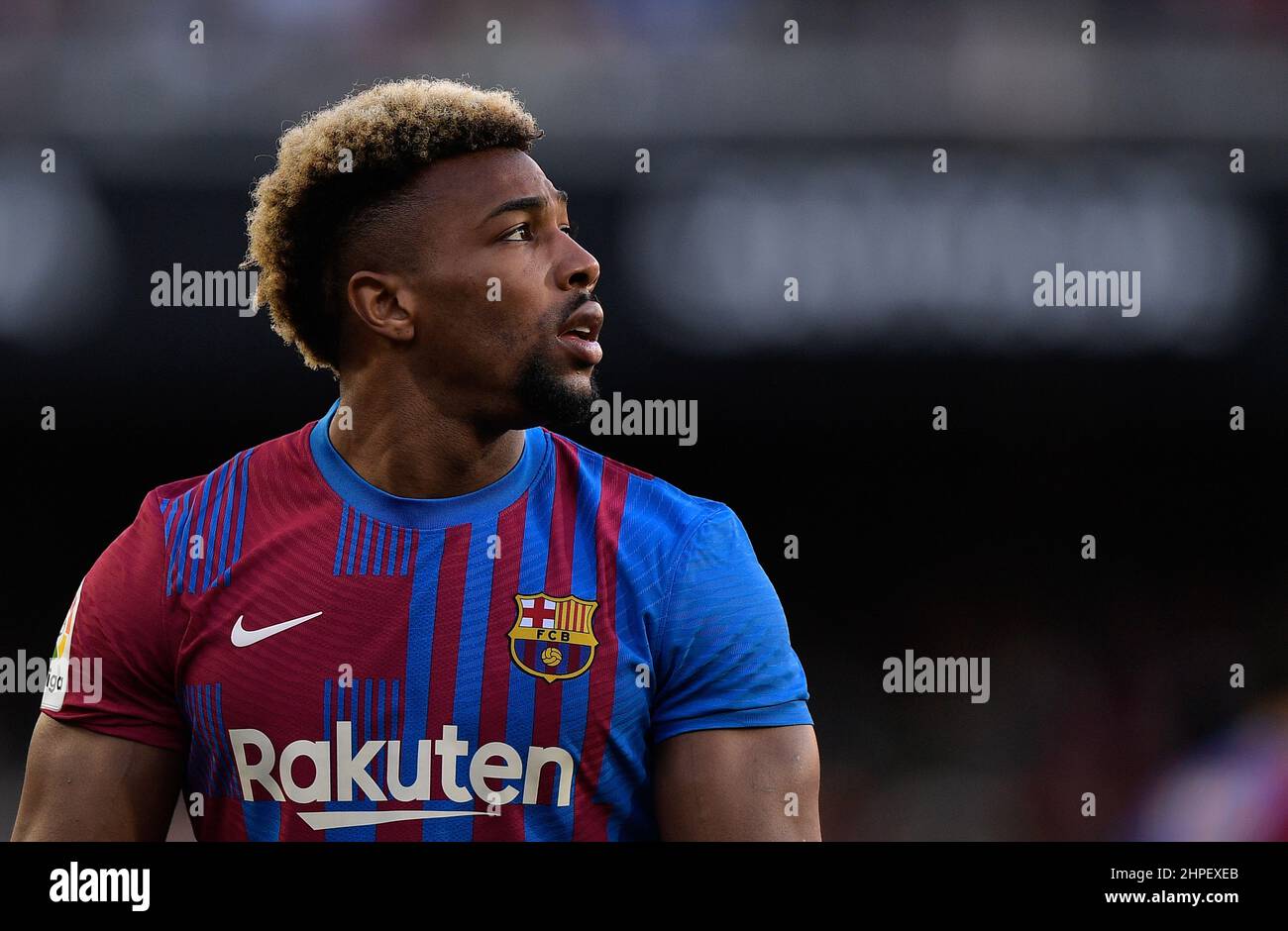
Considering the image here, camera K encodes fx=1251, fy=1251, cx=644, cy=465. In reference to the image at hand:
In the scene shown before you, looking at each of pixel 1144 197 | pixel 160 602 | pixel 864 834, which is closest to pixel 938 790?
pixel 864 834

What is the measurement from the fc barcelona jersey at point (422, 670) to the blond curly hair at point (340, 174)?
1.81ft

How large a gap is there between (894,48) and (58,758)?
4.43m

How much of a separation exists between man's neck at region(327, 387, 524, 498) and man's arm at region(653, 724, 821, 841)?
0.65 m

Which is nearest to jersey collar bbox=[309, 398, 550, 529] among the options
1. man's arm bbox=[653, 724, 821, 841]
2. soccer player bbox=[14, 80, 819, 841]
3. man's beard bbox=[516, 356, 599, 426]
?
soccer player bbox=[14, 80, 819, 841]

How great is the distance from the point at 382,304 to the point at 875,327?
11.4 feet

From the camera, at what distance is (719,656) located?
230 cm

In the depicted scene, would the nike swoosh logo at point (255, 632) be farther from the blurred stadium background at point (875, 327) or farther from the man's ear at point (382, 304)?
the blurred stadium background at point (875, 327)

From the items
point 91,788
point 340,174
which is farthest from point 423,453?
point 91,788

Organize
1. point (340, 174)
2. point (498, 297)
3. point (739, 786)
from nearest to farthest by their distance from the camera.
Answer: point (739, 786)
point (498, 297)
point (340, 174)

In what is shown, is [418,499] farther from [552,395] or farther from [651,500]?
[651,500]

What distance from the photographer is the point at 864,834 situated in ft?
18.2

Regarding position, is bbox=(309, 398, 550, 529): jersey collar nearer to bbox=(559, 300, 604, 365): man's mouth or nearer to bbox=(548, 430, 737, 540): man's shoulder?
bbox=(548, 430, 737, 540): man's shoulder

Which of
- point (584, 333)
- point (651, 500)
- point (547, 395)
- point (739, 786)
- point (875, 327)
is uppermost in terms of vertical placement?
point (875, 327)
